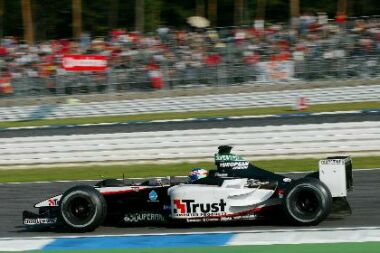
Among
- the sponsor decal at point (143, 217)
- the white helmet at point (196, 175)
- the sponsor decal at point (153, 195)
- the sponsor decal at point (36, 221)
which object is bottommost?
the sponsor decal at point (36, 221)

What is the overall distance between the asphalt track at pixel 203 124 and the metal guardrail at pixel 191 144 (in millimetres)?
703

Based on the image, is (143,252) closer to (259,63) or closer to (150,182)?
(150,182)

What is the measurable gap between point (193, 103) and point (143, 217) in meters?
14.3

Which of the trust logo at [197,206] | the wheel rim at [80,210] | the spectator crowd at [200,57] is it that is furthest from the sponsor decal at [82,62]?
the trust logo at [197,206]

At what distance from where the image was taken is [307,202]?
7.21 m

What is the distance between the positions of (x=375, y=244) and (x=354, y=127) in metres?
7.39

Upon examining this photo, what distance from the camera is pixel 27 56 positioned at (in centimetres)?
2347

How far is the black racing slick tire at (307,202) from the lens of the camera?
708cm

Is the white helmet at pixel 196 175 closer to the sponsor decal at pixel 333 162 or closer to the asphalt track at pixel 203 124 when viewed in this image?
the sponsor decal at pixel 333 162

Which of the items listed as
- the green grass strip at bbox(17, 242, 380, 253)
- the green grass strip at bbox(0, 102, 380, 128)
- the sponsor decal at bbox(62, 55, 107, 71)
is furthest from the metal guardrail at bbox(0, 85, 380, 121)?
the green grass strip at bbox(17, 242, 380, 253)

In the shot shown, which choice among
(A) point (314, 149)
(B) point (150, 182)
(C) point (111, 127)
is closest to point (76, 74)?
(C) point (111, 127)

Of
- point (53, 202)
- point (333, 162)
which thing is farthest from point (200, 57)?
point (333, 162)

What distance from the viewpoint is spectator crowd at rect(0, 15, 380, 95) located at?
20706 mm

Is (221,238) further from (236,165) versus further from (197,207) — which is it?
(236,165)
